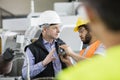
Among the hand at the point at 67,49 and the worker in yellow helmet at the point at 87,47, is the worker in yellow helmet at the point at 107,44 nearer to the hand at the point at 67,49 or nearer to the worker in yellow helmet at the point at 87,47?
the worker in yellow helmet at the point at 87,47

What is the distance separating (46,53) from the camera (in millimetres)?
2293

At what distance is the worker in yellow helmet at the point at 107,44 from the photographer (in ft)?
1.34

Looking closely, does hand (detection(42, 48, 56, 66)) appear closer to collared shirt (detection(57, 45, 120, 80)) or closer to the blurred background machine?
the blurred background machine

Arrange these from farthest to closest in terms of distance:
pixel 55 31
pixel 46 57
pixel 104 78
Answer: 1. pixel 55 31
2. pixel 46 57
3. pixel 104 78

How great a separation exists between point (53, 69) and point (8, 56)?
359 mm

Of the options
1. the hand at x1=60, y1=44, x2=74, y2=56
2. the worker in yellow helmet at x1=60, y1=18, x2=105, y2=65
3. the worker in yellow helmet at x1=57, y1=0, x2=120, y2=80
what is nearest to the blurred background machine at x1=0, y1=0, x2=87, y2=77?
the worker in yellow helmet at x1=60, y1=18, x2=105, y2=65

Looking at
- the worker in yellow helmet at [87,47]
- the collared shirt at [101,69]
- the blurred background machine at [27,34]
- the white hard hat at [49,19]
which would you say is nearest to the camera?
the collared shirt at [101,69]

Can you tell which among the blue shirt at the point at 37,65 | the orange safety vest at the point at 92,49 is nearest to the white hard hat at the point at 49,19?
the blue shirt at the point at 37,65

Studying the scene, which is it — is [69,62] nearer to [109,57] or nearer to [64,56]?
[64,56]

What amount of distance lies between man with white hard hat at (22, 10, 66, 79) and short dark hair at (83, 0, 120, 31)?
1.74 meters

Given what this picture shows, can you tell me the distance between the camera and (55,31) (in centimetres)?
234

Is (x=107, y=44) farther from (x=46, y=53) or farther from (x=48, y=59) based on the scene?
(x=46, y=53)

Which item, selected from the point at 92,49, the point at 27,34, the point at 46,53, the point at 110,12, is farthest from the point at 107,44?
the point at 27,34

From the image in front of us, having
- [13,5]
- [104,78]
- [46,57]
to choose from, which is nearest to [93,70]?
[104,78]
